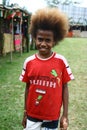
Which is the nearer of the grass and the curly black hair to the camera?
the curly black hair

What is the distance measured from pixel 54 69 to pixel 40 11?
1.83 ft

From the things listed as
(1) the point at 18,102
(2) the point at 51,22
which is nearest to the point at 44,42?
(2) the point at 51,22

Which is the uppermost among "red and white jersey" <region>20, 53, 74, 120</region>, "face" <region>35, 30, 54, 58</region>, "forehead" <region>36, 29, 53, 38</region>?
"forehead" <region>36, 29, 53, 38</region>

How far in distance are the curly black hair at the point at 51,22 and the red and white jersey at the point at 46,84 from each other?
231 mm

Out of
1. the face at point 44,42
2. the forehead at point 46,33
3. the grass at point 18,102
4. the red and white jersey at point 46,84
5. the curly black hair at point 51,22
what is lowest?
the grass at point 18,102

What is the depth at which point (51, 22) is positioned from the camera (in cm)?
312

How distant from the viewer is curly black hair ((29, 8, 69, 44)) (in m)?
3.12

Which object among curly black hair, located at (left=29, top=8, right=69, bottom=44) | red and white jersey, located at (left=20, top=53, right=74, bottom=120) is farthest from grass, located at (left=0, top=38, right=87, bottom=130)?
red and white jersey, located at (left=20, top=53, right=74, bottom=120)

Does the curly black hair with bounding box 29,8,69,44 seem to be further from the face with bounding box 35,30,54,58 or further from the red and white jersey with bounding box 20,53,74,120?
the red and white jersey with bounding box 20,53,74,120

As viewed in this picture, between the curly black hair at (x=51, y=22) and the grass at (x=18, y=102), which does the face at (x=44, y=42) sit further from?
the grass at (x=18, y=102)

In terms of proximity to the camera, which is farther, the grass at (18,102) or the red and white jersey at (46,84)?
the grass at (18,102)

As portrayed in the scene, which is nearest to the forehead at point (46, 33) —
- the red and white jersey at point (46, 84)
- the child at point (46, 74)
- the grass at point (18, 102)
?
the child at point (46, 74)

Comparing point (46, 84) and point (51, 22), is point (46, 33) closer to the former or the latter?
point (51, 22)

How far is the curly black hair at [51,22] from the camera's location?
312 centimetres
